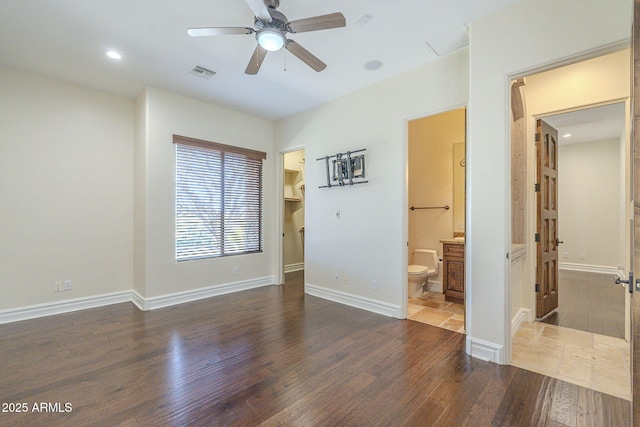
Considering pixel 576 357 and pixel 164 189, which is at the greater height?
pixel 164 189

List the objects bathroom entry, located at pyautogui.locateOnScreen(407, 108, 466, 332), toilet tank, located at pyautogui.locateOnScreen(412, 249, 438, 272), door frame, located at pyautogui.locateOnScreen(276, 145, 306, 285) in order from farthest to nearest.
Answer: door frame, located at pyautogui.locateOnScreen(276, 145, 306, 285), toilet tank, located at pyautogui.locateOnScreen(412, 249, 438, 272), bathroom entry, located at pyautogui.locateOnScreen(407, 108, 466, 332)

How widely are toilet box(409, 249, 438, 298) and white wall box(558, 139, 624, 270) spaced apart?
14.1 ft

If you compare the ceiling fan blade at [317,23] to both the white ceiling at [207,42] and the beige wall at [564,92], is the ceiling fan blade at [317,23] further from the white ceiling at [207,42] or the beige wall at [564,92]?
the beige wall at [564,92]

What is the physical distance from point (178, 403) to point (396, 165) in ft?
10.3

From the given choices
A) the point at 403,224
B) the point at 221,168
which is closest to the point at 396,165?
the point at 403,224

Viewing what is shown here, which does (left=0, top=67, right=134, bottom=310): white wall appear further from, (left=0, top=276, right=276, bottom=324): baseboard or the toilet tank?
the toilet tank

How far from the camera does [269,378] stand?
2225mm

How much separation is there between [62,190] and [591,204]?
9730mm

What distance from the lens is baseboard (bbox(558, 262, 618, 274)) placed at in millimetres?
6012

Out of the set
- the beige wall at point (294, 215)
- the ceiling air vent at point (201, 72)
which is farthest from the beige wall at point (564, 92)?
the beige wall at point (294, 215)

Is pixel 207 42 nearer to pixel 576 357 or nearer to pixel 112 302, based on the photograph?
pixel 112 302

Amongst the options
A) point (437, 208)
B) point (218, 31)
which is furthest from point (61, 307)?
point (437, 208)

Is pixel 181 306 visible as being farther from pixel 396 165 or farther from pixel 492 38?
pixel 492 38

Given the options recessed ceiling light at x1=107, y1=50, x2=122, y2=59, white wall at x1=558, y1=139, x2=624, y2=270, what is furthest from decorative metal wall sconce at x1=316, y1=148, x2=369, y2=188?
white wall at x1=558, y1=139, x2=624, y2=270
